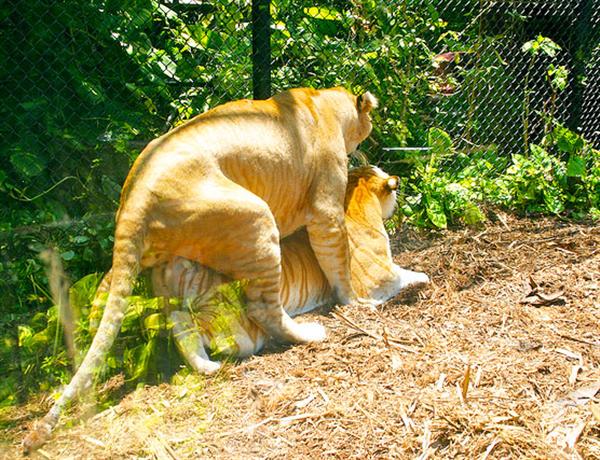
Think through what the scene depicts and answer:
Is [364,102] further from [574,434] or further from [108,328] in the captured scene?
[574,434]

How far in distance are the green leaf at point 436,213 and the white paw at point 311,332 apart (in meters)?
2.05

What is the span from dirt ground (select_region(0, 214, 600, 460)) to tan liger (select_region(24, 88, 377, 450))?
279mm

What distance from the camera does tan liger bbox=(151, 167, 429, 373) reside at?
3756mm

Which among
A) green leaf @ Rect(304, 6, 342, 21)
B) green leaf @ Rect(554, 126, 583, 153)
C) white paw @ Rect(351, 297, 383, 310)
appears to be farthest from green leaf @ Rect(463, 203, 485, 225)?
green leaf @ Rect(304, 6, 342, 21)

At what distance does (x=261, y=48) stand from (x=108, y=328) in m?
2.62

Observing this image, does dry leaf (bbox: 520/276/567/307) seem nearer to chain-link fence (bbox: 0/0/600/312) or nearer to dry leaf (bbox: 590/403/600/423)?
dry leaf (bbox: 590/403/600/423)

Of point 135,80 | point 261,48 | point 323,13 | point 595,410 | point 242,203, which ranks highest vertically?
point 323,13

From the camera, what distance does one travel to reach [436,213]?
6.06 metres

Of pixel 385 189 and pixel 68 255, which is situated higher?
pixel 385 189

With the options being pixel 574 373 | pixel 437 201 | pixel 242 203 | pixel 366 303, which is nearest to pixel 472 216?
pixel 437 201

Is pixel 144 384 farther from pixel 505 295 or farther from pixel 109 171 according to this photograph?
pixel 505 295

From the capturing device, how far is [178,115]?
17.6ft

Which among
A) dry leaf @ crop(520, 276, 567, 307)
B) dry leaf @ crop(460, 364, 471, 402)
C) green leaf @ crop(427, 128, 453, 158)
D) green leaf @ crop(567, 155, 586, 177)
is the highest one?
green leaf @ crop(427, 128, 453, 158)

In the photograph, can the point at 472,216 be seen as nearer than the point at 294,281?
No
